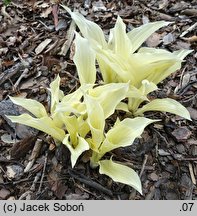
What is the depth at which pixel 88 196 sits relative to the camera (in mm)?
1669

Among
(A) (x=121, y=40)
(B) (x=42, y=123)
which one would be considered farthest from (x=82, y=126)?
(A) (x=121, y=40)

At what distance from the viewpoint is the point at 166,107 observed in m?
1.74

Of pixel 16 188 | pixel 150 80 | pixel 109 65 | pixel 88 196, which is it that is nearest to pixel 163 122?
pixel 150 80

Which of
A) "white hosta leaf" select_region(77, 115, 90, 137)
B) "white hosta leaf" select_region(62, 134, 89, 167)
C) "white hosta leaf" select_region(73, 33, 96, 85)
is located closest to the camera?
"white hosta leaf" select_region(62, 134, 89, 167)

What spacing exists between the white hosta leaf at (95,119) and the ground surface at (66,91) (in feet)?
0.62

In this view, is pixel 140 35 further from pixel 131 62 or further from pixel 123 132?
pixel 123 132

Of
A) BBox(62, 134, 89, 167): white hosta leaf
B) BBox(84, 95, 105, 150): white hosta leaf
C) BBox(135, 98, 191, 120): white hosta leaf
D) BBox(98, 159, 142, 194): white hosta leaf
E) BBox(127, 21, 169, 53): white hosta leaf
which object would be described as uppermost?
BBox(127, 21, 169, 53): white hosta leaf

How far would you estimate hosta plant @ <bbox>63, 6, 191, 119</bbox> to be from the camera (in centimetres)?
168

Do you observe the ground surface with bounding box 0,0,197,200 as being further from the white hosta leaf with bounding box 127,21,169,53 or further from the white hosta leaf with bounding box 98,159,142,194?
the white hosta leaf with bounding box 127,21,169,53

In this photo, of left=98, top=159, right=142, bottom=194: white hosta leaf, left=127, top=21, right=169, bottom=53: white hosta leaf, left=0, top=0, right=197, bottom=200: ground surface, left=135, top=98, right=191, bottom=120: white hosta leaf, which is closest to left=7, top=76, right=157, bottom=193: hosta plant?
left=98, top=159, right=142, bottom=194: white hosta leaf

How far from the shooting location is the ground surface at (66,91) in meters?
1.70

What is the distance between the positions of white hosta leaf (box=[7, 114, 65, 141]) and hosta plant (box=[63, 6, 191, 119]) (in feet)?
0.83

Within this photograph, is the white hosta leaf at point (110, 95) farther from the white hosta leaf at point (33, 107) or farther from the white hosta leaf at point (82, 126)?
the white hosta leaf at point (33, 107)

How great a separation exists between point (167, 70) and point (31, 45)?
806 millimetres
